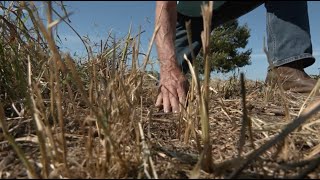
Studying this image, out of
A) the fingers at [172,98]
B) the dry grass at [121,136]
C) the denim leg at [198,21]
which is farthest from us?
the denim leg at [198,21]

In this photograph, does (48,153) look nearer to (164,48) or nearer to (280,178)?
(280,178)

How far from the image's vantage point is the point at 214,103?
1.81m

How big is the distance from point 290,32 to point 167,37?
3.83 feet

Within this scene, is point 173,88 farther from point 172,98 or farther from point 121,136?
point 121,136

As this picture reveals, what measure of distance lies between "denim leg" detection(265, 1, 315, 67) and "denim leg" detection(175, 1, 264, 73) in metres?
0.14

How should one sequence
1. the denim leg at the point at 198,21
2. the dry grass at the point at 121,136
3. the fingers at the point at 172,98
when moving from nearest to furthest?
1. the dry grass at the point at 121,136
2. the fingers at the point at 172,98
3. the denim leg at the point at 198,21

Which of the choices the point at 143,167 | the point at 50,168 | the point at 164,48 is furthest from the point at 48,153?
the point at 164,48

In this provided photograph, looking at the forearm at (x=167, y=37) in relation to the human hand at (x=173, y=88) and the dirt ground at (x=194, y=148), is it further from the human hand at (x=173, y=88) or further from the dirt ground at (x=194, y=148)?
the dirt ground at (x=194, y=148)

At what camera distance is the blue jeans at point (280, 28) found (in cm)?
245

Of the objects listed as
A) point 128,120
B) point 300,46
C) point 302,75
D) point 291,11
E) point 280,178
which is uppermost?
point 291,11

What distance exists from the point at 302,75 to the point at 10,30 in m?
1.59

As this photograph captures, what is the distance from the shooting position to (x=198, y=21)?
244 cm

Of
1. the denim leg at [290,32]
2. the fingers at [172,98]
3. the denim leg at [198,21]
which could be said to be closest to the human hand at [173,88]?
the fingers at [172,98]

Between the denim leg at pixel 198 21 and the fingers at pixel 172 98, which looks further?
the denim leg at pixel 198 21
